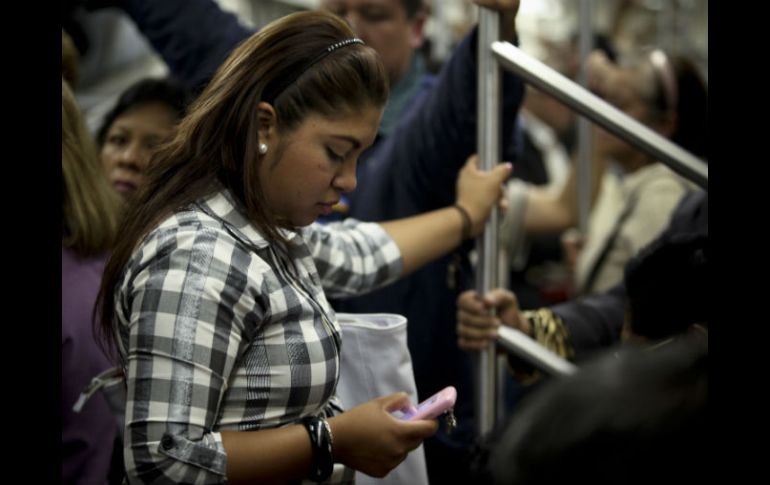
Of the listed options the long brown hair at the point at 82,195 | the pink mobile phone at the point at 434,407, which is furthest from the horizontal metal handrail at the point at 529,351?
the long brown hair at the point at 82,195

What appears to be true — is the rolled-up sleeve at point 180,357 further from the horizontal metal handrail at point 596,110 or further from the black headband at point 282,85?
the horizontal metal handrail at point 596,110

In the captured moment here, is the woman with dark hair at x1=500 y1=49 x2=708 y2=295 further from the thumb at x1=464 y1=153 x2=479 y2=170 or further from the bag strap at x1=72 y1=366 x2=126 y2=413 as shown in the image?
the bag strap at x1=72 y1=366 x2=126 y2=413

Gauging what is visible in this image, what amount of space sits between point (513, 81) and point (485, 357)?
537mm

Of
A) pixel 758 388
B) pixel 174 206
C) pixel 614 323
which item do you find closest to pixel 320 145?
pixel 174 206

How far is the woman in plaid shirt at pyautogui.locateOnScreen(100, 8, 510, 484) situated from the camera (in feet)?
3.59

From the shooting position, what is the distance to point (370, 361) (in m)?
1.38

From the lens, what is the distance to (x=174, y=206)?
1.21m

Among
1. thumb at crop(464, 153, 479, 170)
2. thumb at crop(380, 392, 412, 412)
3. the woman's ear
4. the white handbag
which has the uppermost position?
the woman's ear

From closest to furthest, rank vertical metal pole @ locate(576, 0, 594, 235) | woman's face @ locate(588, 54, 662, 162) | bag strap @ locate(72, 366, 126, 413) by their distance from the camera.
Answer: bag strap @ locate(72, 366, 126, 413) < woman's face @ locate(588, 54, 662, 162) < vertical metal pole @ locate(576, 0, 594, 235)

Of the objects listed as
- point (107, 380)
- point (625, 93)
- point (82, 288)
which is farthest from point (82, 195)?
point (625, 93)

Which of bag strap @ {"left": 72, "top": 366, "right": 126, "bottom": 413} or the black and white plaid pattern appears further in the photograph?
bag strap @ {"left": 72, "top": 366, "right": 126, "bottom": 413}

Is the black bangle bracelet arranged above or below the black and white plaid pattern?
below

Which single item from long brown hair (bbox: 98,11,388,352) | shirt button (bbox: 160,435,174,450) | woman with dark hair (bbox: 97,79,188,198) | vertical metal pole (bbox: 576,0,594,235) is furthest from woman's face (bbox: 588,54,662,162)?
shirt button (bbox: 160,435,174,450)

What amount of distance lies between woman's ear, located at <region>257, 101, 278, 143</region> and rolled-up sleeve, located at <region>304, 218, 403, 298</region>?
30 cm
